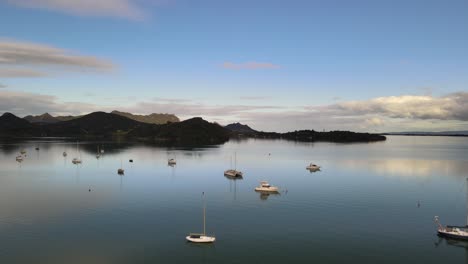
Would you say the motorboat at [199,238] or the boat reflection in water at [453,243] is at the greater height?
the motorboat at [199,238]

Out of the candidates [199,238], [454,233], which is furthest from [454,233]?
[199,238]

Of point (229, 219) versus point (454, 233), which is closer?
point (454, 233)

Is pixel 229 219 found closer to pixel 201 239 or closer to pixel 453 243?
pixel 201 239

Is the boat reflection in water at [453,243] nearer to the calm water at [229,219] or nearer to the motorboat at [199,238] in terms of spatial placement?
the calm water at [229,219]

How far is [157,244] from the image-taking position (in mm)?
59469

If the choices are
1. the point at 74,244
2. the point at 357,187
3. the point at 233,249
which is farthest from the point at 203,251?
the point at 357,187

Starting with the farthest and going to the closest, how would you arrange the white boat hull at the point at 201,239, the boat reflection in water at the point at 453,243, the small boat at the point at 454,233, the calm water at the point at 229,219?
the small boat at the point at 454,233 < the boat reflection in water at the point at 453,243 < the white boat hull at the point at 201,239 < the calm water at the point at 229,219

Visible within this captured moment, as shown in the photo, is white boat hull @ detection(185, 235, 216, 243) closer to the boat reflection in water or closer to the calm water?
the calm water

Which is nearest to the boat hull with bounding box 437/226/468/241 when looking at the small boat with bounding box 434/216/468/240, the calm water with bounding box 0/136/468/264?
the small boat with bounding box 434/216/468/240

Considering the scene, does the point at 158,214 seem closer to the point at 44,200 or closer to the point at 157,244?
the point at 157,244

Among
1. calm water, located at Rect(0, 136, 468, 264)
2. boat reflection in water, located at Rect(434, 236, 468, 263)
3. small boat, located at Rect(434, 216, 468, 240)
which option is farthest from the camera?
small boat, located at Rect(434, 216, 468, 240)

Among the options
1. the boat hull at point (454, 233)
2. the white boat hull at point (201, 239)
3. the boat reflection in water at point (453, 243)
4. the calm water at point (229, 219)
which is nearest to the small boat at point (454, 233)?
the boat hull at point (454, 233)

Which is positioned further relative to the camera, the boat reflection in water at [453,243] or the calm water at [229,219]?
the boat reflection in water at [453,243]

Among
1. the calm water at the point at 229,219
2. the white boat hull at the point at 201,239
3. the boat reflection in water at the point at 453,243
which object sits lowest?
the boat reflection in water at the point at 453,243
